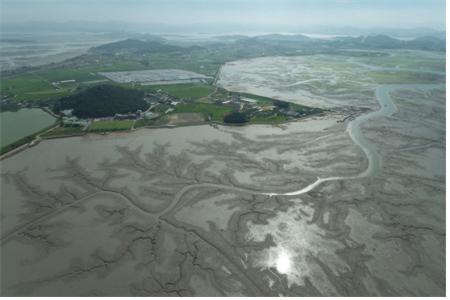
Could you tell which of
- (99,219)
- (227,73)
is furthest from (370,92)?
(99,219)

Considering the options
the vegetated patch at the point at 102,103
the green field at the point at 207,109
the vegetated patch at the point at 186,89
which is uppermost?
the vegetated patch at the point at 186,89

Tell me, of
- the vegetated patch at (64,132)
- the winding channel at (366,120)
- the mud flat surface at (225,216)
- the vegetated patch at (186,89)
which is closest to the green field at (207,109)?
the vegetated patch at (186,89)

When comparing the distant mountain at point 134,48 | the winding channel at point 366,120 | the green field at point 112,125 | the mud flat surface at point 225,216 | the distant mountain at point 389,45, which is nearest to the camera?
the mud flat surface at point 225,216

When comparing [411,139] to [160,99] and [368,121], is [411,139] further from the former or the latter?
[160,99]

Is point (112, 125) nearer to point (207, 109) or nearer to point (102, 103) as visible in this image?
point (102, 103)

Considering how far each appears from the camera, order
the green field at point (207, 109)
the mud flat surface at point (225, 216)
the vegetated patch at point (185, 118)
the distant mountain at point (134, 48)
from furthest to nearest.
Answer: the distant mountain at point (134, 48) < the green field at point (207, 109) < the vegetated patch at point (185, 118) < the mud flat surface at point (225, 216)

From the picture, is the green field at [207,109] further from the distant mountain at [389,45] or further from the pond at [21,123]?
the distant mountain at [389,45]

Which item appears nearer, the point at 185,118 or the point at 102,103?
the point at 185,118

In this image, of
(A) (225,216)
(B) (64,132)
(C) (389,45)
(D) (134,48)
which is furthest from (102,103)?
(C) (389,45)
